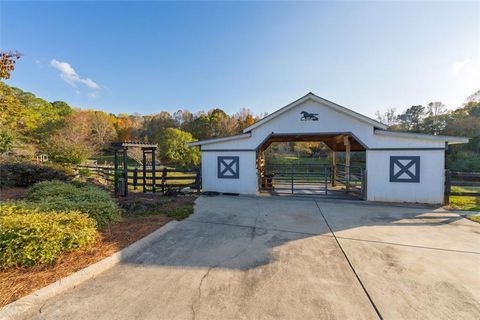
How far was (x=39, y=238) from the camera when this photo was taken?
312 cm

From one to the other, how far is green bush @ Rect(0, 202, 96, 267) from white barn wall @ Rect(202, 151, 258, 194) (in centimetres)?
606

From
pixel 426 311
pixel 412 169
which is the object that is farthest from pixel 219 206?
pixel 412 169

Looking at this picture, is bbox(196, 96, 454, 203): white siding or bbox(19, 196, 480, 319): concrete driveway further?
bbox(196, 96, 454, 203): white siding

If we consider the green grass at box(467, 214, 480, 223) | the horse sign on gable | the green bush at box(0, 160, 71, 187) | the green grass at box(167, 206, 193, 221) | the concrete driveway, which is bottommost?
the concrete driveway

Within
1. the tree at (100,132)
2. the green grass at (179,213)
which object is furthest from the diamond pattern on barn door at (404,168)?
the tree at (100,132)

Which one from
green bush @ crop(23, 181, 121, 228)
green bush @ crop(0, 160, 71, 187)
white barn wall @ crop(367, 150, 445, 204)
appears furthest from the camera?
green bush @ crop(0, 160, 71, 187)

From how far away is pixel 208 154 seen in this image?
9.67 m

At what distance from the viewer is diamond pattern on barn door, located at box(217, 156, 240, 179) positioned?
9422 millimetres

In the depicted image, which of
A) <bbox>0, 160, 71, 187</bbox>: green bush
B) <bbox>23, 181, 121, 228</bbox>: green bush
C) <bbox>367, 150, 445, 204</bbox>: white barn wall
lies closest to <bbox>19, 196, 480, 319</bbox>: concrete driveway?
<bbox>23, 181, 121, 228</bbox>: green bush

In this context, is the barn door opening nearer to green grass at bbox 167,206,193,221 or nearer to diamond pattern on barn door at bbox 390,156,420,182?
diamond pattern on barn door at bbox 390,156,420,182

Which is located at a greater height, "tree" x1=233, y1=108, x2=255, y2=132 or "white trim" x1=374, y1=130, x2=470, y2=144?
"tree" x1=233, y1=108, x2=255, y2=132

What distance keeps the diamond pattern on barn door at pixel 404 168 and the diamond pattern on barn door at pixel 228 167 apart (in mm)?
6188

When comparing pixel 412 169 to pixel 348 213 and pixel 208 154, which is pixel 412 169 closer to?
pixel 348 213

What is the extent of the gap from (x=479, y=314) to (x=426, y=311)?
0.57 metres
